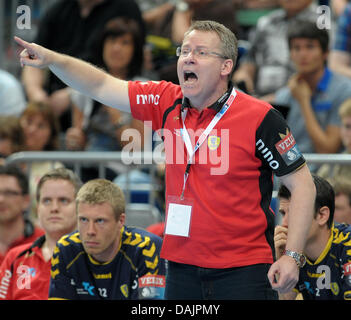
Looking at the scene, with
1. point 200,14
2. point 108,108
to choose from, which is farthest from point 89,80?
point 200,14

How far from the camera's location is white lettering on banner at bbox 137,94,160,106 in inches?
145

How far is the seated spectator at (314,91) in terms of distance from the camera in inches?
257

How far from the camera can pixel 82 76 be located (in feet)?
12.0

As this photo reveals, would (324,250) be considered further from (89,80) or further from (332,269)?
(89,80)

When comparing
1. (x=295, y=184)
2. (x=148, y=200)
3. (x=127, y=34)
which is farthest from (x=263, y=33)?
(x=295, y=184)

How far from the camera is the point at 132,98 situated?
12.1 feet

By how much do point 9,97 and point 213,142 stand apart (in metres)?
4.63

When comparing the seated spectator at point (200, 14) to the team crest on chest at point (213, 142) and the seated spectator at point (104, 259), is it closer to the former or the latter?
the seated spectator at point (104, 259)

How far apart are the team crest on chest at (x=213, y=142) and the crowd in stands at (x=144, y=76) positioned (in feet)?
6.83

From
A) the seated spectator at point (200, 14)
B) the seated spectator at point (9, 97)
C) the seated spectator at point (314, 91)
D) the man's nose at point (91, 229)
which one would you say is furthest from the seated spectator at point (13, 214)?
the seated spectator at point (314, 91)

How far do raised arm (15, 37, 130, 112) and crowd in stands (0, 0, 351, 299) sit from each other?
1.91 metres

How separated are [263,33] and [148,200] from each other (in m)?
2.37

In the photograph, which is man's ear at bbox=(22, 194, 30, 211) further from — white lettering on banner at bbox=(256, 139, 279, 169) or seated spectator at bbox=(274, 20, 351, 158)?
white lettering on banner at bbox=(256, 139, 279, 169)
